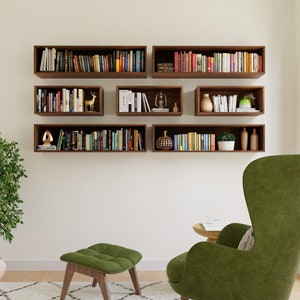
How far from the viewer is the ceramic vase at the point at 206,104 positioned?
3.61 meters

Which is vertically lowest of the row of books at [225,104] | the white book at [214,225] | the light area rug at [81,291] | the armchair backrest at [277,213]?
the light area rug at [81,291]

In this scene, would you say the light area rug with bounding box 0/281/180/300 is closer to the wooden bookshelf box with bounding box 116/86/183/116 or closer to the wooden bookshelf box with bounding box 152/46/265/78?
the wooden bookshelf box with bounding box 116/86/183/116

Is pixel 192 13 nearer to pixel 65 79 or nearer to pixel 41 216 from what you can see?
pixel 65 79

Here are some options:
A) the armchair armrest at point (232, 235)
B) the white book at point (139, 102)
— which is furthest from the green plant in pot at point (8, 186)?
the armchair armrest at point (232, 235)

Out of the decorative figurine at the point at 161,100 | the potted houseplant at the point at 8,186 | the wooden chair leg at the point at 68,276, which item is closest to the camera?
the wooden chair leg at the point at 68,276

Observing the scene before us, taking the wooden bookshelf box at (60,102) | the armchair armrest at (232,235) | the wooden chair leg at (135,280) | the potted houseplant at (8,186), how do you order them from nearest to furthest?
the armchair armrest at (232,235) < the wooden chair leg at (135,280) < the potted houseplant at (8,186) < the wooden bookshelf box at (60,102)

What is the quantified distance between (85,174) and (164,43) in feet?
5.09

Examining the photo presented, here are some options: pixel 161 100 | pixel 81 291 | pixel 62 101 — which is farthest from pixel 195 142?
pixel 81 291

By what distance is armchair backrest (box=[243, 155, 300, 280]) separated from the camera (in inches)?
75.6

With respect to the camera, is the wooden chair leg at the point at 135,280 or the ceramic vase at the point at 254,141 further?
the ceramic vase at the point at 254,141

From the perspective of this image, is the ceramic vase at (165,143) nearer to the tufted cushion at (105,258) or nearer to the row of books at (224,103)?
the row of books at (224,103)

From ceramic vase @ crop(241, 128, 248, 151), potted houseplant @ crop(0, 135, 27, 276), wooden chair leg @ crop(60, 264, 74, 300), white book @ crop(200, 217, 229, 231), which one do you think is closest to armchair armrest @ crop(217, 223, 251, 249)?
white book @ crop(200, 217, 229, 231)

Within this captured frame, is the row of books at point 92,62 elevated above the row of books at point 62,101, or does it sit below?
above

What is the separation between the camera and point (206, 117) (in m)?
3.78
